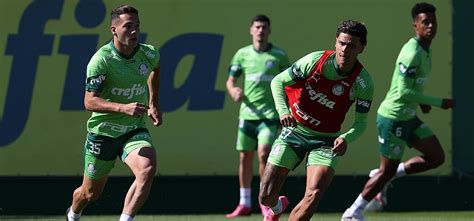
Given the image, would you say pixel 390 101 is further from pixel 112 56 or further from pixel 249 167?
pixel 112 56

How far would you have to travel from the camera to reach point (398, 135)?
14.1 meters

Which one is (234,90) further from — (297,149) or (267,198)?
(297,149)

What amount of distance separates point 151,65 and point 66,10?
4444mm

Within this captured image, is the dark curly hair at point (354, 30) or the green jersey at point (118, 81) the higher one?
the dark curly hair at point (354, 30)

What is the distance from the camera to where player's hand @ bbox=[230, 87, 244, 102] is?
594 inches

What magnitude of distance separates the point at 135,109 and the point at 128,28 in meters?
0.96

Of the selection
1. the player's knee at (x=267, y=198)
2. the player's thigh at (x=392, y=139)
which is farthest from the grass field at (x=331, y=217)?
the player's knee at (x=267, y=198)

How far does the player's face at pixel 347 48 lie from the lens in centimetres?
1088

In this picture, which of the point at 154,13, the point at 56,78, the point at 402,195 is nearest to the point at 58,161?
the point at 56,78

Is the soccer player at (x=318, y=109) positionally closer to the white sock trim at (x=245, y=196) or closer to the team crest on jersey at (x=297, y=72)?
the team crest on jersey at (x=297, y=72)

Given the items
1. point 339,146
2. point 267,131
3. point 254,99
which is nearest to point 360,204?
point 267,131

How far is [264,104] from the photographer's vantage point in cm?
1546

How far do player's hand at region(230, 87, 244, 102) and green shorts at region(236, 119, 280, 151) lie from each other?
457mm

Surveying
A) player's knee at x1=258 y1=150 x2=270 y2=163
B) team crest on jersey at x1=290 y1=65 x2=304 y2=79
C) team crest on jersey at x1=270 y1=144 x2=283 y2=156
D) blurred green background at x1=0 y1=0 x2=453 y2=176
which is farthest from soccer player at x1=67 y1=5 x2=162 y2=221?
blurred green background at x1=0 y1=0 x2=453 y2=176
